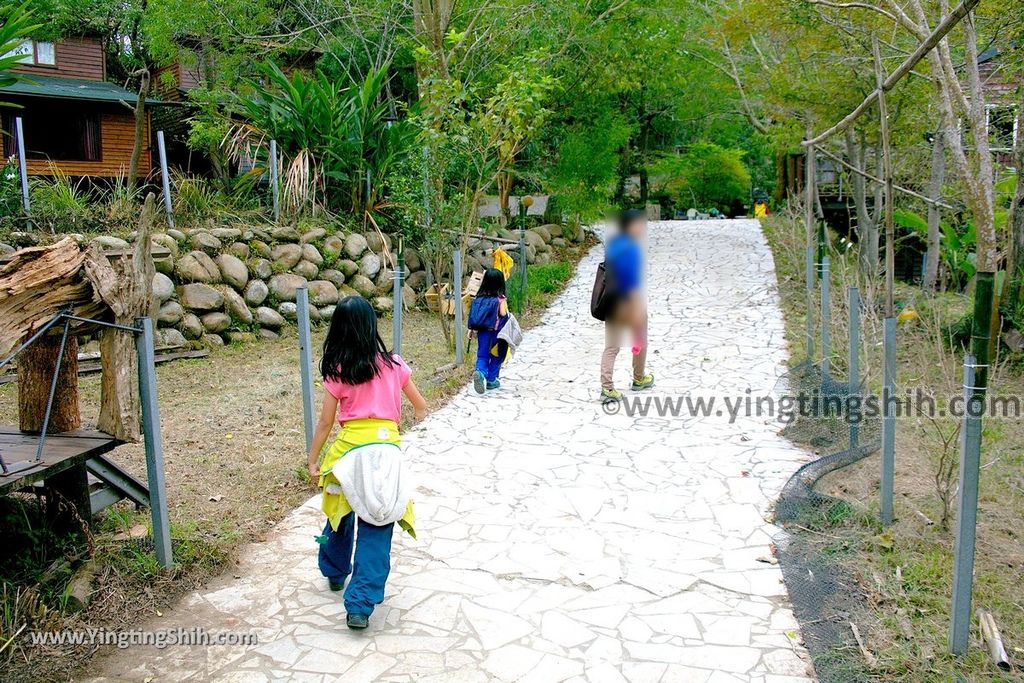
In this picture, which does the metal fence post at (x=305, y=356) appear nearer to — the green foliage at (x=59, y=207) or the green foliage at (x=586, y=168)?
the green foliage at (x=59, y=207)

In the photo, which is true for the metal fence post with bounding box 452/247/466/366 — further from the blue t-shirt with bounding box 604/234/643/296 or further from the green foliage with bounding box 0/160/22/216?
the green foliage with bounding box 0/160/22/216

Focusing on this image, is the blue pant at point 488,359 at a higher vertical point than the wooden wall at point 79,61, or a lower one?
lower

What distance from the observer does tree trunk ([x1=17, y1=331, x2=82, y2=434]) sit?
4.40 m

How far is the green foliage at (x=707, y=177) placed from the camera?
25.0 m

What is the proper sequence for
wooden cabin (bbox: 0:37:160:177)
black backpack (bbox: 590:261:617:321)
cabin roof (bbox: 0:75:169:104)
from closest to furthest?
1. black backpack (bbox: 590:261:617:321)
2. cabin roof (bbox: 0:75:169:104)
3. wooden cabin (bbox: 0:37:160:177)

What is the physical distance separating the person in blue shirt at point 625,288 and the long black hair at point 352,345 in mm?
4165

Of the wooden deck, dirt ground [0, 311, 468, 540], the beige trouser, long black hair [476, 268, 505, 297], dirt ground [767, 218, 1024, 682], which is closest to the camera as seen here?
dirt ground [767, 218, 1024, 682]

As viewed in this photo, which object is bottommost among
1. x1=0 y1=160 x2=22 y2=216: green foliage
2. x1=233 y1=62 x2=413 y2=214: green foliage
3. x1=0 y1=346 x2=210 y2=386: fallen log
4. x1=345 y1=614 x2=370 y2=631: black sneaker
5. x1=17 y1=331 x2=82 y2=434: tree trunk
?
x1=345 y1=614 x2=370 y2=631: black sneaker

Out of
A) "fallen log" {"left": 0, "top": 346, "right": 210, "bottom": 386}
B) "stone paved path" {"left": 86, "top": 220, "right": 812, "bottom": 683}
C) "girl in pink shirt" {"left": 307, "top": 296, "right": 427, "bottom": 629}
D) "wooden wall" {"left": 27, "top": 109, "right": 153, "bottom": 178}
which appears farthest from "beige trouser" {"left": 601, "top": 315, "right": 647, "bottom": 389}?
"wooden wall" {"left": 27, "top": 109, "right": 153, "bottom": 178}

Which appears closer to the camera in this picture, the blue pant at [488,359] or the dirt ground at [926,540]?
the dirt ground at [926,540]

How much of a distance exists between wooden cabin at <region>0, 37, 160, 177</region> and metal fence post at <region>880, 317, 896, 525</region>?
17.7 m

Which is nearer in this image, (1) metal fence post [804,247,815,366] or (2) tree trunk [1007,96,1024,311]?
(2) tree trunk [1007,96,1024,311]

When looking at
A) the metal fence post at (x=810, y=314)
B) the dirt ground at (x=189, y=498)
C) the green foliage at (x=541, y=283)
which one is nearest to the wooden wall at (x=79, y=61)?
the green foliage at (x=541, y=283)

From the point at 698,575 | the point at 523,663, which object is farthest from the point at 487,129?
the point at 523,663
